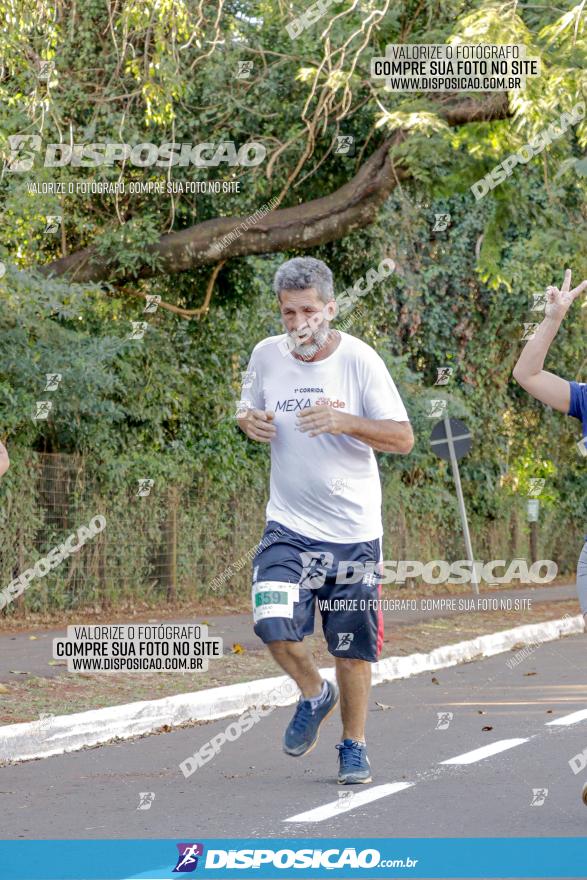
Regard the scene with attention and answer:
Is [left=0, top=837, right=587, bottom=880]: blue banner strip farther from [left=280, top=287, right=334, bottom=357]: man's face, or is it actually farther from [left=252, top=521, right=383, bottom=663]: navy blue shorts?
[left=280, top=287, right=334, bottom=357]: man's face

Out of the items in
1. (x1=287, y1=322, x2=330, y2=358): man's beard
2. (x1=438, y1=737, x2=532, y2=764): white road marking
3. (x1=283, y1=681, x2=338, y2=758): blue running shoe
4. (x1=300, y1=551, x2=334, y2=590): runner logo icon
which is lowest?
(x1=438, y1=737, x2=532, y2=764): white road marking

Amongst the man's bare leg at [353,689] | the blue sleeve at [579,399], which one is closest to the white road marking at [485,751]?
the man's bare leg at [353,689]

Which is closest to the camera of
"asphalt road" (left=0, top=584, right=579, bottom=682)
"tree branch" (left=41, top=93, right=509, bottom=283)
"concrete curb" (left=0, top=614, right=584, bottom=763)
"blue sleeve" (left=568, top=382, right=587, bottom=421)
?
"blue sleeve" (left=568, top=382, right=587, bottom=421)

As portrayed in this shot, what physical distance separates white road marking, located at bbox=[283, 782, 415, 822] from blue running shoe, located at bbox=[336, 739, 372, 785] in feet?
0.33

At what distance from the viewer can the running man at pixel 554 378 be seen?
6702mm

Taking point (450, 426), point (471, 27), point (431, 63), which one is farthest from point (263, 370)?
point (450, 426)

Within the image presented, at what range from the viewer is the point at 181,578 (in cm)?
2167

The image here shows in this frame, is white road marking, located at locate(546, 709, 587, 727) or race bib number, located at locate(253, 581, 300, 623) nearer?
race bib number, located at locate(253, 581, 300, 623)

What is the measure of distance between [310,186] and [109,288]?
3.09 meters

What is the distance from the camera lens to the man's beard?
7590 millimetres

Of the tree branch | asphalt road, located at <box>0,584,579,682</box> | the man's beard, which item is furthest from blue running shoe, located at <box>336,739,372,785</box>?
the tree branch

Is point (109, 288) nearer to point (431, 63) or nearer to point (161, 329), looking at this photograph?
point (161, 329)

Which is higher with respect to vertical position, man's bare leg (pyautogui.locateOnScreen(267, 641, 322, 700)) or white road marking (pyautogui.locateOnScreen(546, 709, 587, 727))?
man's bare leg (pyautogui.locateOnScreen(267, 641, 322, 700))

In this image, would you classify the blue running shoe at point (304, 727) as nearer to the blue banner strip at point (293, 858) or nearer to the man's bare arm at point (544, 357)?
the blue banner strip at point (293, 858)
